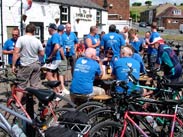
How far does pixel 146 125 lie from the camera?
5.04 metres

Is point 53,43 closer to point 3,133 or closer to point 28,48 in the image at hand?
point 28,48

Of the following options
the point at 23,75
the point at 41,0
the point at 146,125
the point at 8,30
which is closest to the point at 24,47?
the point at 23,75

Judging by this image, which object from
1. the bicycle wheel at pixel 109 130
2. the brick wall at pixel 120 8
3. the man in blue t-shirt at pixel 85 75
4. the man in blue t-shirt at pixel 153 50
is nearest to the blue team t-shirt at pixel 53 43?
the man in blue t-shirt at pixel 85 75

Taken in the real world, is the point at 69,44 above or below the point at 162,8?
below

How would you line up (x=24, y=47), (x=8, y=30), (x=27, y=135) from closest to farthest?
(x=27, y=135), (x=24, y=47), (x=8, y=30)

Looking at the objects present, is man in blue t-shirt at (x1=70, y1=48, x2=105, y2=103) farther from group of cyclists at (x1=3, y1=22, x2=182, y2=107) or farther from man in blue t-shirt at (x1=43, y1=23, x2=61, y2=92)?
man in blue t-shirt at (x1=43, y1=23, x2=61, y2=92)

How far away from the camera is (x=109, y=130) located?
15.6ft

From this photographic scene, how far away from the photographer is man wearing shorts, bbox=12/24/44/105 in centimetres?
746

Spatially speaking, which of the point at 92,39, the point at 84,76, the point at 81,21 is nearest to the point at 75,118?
the point at 84,76

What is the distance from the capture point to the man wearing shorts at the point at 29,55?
746cm

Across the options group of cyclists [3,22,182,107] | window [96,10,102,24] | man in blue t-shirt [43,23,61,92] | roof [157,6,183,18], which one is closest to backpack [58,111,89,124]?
group of cyclists [3,22,182,107]

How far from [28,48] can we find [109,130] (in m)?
3.33

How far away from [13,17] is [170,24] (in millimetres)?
96454

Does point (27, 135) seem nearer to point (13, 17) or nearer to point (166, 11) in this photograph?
point (13, 17)
